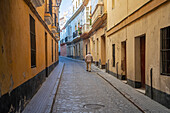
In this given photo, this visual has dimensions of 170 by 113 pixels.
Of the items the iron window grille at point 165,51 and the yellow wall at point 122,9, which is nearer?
the iron window grille at point 165,51

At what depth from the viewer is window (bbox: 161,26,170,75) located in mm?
5441

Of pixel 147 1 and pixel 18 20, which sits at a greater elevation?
pixel 147 1

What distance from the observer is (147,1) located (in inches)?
267

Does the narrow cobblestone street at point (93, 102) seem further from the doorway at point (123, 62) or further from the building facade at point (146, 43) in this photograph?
the doorway at point (123, 62)

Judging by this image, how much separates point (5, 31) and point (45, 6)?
8.00m

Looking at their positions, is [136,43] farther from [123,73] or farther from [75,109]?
[75,109]

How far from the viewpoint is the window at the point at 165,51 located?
17.9 feet

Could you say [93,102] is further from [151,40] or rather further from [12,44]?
[12,44]

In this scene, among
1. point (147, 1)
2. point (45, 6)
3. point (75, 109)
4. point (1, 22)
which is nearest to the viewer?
point (1, 22)

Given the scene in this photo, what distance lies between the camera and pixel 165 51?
5535 mm

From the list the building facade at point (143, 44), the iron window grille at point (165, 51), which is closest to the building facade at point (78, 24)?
the building facade at point (143, 44)

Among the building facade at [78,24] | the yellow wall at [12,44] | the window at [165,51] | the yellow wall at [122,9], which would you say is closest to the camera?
the yellow wall at [12,44]

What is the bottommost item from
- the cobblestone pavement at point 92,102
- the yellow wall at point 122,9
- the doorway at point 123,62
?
the cobblestone pavement at point 92,102

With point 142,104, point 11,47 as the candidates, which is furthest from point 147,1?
point 11,47
